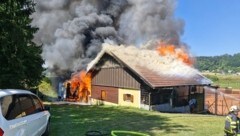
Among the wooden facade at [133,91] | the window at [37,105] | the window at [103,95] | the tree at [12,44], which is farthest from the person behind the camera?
the window at [103,95]

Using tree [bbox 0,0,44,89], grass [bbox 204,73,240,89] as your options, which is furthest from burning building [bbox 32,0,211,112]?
grass [bbox 204,73,240,89]

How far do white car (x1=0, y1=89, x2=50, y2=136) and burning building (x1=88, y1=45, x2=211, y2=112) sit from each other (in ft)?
54.7

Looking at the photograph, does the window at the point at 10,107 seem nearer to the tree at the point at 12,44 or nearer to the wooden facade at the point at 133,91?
the tree at the point at 12,44

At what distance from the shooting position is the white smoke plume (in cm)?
5234

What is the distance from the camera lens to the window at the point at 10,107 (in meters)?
8.24

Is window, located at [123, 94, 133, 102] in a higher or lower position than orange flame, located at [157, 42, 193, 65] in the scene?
lower

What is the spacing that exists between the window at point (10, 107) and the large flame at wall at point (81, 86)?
87.6ft

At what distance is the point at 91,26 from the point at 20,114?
46691 mm

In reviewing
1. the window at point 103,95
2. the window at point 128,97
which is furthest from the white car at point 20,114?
the window at point 103,95

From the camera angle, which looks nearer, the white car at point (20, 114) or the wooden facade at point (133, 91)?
the white car at point (20, 114)

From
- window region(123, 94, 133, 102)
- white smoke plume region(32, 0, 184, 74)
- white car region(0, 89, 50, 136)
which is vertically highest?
white smoke plume region(32, 0, 184, 74)

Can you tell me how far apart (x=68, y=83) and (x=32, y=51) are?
21.7 meters

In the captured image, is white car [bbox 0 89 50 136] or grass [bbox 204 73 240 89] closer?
white car [bbox 0 89 50 136]

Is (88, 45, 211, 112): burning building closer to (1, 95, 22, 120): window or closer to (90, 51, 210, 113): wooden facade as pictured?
(90, 51, 210, 113): wooden facade
